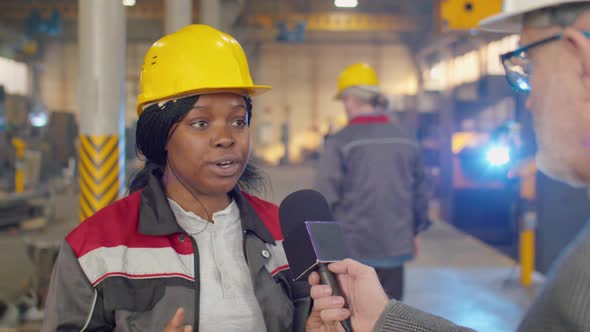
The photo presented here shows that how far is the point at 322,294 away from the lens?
136 centimetres

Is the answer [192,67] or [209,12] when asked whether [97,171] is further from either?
[209,12]

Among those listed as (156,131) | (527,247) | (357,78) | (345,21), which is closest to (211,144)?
(156,131)

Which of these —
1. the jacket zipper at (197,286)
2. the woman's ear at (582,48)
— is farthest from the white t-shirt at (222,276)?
the woman's ear at (582,48)

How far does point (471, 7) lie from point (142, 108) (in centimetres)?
489

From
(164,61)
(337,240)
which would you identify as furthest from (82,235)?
(337,240)

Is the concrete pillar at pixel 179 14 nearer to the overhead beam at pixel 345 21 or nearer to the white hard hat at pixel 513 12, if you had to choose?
the white hard hat at pixel 513 12

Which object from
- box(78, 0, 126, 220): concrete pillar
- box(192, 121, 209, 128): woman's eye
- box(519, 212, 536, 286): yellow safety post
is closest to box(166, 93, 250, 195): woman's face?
box(192, 121, 209, 128): woman's eye

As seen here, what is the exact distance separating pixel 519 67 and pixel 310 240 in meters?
0.61

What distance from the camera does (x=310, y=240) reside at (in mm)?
1432

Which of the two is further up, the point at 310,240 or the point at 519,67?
the point at 519,67

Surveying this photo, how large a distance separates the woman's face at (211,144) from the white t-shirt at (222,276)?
0.35ft

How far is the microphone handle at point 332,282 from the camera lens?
138cm

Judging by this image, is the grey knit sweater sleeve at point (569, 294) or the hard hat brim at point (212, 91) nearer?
the grey knit sweater sleeve at point (569, 294)

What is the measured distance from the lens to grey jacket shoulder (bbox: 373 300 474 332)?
Result: 1.28 meters
